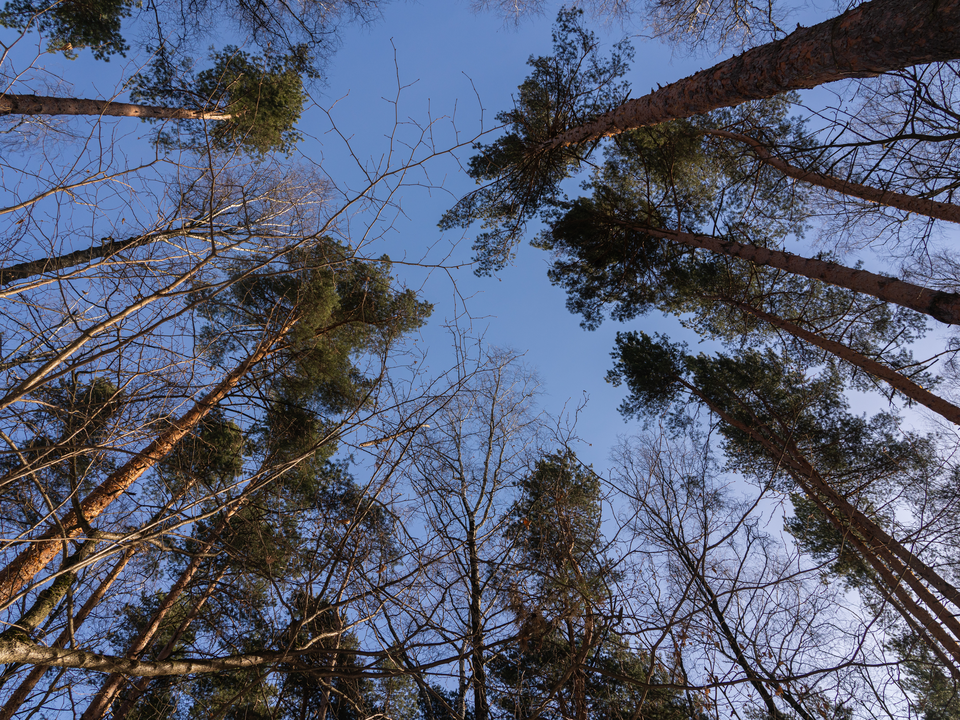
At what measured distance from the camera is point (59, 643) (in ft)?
8.95

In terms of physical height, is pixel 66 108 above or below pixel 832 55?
above

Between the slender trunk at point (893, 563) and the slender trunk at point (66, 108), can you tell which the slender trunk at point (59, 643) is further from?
the slender trunk at point (893, 563)

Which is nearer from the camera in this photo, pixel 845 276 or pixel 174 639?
pixel 174 639

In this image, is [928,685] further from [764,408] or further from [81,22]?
[81,22]

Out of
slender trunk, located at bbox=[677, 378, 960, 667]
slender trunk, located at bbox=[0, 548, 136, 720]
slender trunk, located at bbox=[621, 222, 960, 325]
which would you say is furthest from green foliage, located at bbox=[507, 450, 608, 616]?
slender trunk, located at bbox=[621, 222, 960, 325]

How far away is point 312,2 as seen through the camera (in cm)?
668

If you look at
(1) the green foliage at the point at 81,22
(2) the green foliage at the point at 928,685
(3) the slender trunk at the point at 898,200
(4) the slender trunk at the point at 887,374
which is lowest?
(2) the green foliage at the point at 928,685

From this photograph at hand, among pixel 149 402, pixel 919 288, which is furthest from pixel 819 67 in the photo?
pixel 149 402

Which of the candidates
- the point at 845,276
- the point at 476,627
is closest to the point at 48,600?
the point at 476,627

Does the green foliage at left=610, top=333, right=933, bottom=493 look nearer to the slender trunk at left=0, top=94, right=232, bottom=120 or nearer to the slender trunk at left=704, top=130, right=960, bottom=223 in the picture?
the slender trunk at left=704, top=130, right=960, bottom=223

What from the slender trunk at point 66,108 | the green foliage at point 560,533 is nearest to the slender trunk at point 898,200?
the green foliage at point 560,533

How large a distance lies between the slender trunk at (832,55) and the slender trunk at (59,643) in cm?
593

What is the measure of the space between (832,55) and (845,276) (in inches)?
104

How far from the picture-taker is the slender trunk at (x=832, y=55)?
294cm
